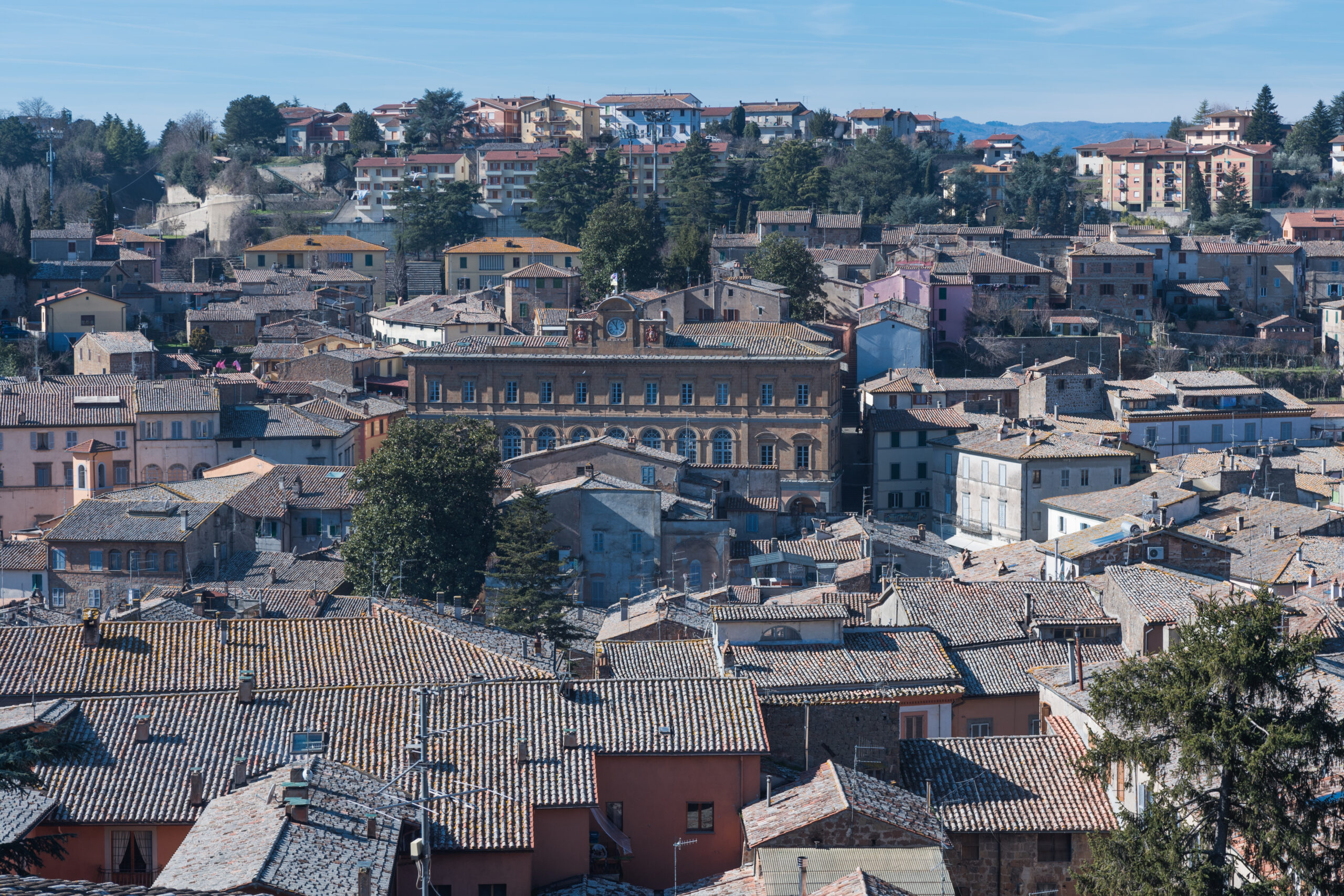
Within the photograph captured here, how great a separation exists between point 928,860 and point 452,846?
5422mm

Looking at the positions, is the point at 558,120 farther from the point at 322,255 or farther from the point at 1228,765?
the point at 1228,765

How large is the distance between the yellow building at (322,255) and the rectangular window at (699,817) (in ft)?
223

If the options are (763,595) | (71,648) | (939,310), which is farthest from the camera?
(939,310)

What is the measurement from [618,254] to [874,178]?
88.5 feet

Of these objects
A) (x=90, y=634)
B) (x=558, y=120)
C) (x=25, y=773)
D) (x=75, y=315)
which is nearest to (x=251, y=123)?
(x=558, y=120)

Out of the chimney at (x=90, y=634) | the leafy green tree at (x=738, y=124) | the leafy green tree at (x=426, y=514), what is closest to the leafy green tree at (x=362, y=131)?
the leafy green tree at (x=738, y=124)

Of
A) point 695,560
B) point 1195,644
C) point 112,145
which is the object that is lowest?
point 695,560

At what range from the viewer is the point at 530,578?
3800 cm

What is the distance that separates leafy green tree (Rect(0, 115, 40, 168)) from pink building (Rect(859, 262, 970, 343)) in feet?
197

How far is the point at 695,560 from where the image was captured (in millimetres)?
45000

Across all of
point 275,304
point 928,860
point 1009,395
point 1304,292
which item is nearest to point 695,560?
point 1009,395

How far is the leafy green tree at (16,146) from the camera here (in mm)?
105750

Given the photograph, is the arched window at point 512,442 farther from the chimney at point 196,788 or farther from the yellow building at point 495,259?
the chimney at point 196,788

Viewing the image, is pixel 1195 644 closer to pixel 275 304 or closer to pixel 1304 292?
pixel 275 304
